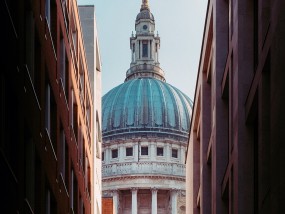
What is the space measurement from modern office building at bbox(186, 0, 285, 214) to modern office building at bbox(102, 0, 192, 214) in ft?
385

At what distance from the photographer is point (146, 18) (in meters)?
196

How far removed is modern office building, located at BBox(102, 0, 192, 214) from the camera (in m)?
173

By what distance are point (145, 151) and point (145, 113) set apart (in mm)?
5325

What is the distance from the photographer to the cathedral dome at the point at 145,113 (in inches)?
6890

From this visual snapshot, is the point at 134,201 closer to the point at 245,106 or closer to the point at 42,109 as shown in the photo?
the point at 42,109

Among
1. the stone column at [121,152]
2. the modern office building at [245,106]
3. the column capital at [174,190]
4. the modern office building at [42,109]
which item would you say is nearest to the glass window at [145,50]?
the stone column at [121,152]

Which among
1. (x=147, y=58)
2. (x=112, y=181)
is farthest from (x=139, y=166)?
(x=147, y=58)

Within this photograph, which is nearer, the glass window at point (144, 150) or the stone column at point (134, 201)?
the stone column at point (134, 201)

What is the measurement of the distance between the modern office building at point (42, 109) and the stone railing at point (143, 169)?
11691cm

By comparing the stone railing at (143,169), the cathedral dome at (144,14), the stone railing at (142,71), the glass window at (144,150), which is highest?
the cathedral dome at (144,14)

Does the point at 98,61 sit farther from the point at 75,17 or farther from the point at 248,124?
the point at 248,124

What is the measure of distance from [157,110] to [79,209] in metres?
127

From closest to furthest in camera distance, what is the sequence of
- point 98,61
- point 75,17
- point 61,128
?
point 61,128 < point 75,17 < point 98,61

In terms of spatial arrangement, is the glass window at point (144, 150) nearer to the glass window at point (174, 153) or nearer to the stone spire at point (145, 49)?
the glass window at point (174, 153)
